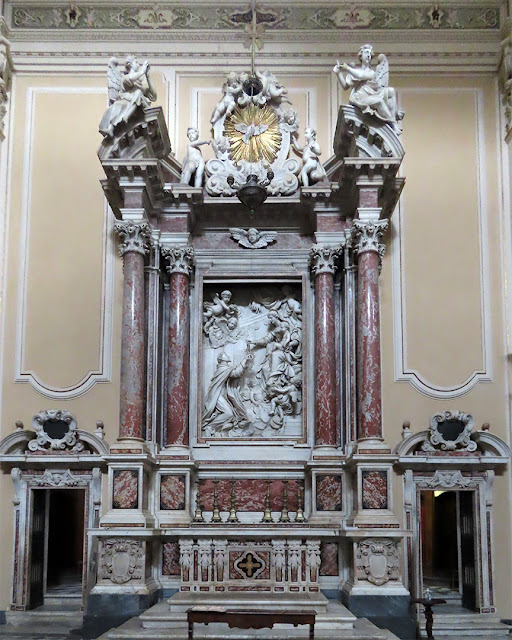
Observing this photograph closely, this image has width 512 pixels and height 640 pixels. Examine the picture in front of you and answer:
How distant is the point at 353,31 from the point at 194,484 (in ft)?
20.5

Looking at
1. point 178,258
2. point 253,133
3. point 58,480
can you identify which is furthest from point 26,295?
point 253,133

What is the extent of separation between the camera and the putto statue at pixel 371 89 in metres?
10.8

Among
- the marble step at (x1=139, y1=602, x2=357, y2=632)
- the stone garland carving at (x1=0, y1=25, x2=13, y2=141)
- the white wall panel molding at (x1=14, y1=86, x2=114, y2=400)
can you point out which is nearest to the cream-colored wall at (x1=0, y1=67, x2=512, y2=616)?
the white wall panel molding at (x1=14, y1=86, x2=114, y2=400)

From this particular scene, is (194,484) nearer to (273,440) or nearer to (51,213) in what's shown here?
(273,440)

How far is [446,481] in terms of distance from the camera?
11258 mm

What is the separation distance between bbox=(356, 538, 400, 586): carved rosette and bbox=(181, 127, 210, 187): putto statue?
4686 mm

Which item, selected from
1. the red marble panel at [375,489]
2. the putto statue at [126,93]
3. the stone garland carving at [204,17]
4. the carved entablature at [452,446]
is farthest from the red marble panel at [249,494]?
the stone garland carving at [204,17]

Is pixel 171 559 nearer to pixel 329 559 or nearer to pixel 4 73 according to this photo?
pixel 329 559

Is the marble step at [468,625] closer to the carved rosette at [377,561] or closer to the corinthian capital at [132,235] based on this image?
the carved rosette at [377,561]

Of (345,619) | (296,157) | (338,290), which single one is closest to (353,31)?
(296,157)

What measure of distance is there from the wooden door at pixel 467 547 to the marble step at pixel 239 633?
249cm

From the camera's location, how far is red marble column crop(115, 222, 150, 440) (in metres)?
10.5

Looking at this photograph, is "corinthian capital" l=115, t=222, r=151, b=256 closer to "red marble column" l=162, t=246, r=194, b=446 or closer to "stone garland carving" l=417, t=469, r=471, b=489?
"red marble column" l=162, t=246, r=194, b=446

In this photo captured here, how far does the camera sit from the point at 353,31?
12539 mm
